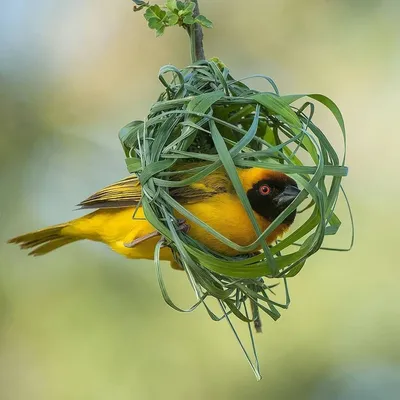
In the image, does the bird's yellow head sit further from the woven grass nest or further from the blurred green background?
the blurred green background

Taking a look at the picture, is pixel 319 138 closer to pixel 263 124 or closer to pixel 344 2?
pixel 263 124

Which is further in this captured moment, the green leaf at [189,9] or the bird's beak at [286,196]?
the bird's beak at [286,196]

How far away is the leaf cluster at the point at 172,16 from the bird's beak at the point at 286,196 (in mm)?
522

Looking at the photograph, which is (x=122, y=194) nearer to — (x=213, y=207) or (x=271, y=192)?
(x=213, y=207)

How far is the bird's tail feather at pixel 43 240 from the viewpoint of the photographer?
2.69 meters

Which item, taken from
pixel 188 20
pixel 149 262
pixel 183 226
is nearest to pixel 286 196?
pixel 183 226

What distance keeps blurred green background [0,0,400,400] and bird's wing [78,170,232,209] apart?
193cm

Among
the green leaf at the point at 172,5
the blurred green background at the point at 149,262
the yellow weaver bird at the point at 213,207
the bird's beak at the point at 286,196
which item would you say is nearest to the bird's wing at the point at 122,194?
the yellow weaver bird at the point at 213,207

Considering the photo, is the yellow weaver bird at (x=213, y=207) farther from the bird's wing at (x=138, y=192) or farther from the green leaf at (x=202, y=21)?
the green leaf at (x=202, y=21)

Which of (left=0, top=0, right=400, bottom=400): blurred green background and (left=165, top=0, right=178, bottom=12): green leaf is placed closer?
(left=165, top=0, right=178, bottom=12): green leaf

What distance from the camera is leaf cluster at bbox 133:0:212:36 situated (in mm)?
1901

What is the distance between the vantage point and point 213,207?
2.05m

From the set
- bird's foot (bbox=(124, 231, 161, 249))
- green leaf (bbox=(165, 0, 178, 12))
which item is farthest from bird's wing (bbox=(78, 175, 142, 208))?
green leaf (bbox=(165, 0, 178, 12))

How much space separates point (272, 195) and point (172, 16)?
1.92ft
